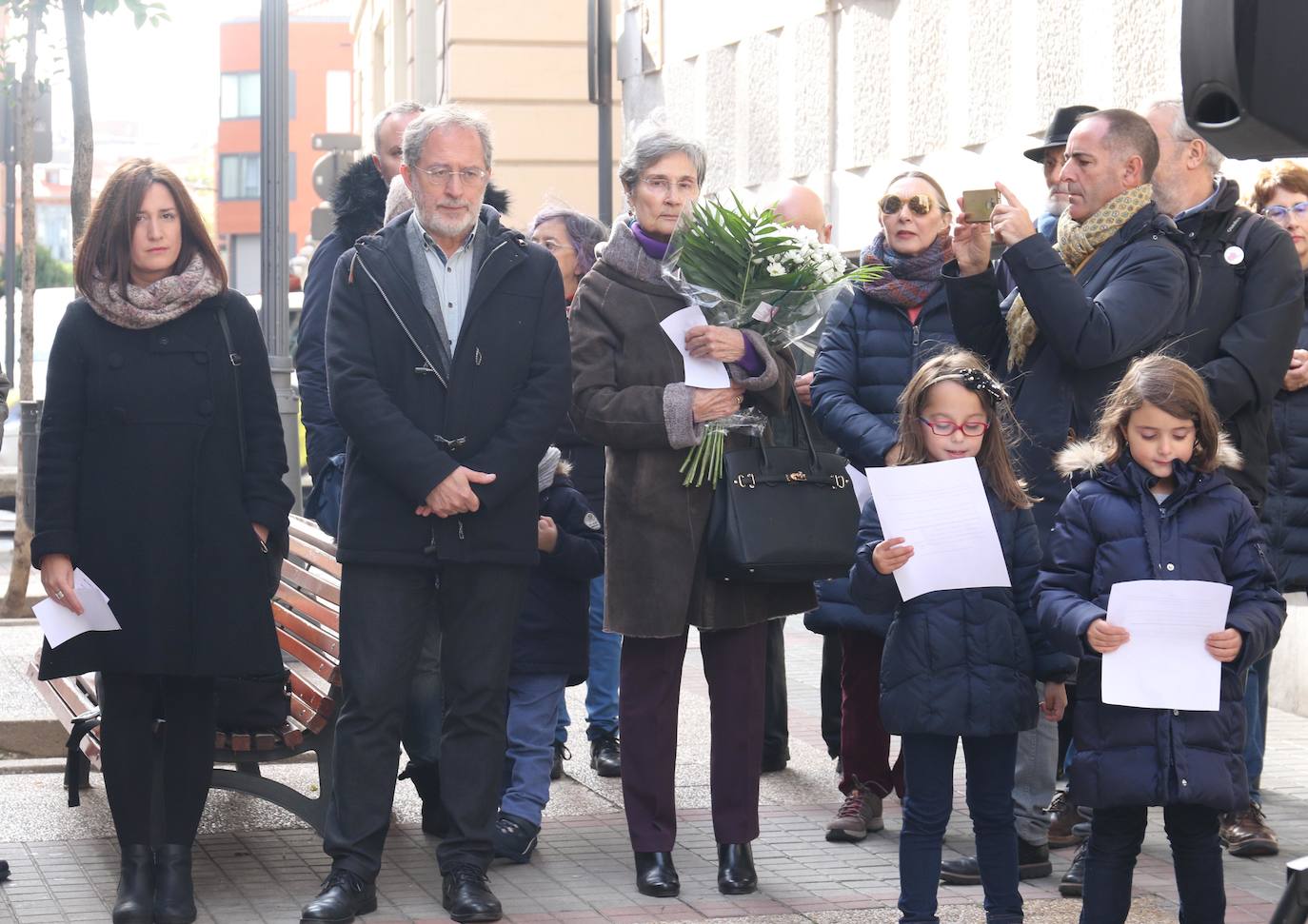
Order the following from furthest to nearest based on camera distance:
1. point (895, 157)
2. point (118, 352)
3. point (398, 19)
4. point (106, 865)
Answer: point (398, 19), point (895, 157), point (106, 865), point (118, 352)

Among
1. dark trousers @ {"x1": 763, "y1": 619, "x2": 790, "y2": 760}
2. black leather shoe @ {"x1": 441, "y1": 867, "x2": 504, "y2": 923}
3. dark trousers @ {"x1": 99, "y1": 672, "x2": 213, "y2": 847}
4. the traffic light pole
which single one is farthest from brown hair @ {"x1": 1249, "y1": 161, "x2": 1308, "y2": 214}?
the traffic light pole

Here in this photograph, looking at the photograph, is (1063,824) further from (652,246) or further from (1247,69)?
(1247,69)

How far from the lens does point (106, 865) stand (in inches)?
230

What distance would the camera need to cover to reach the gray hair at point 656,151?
581cm

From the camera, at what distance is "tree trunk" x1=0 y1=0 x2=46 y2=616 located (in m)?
11.8

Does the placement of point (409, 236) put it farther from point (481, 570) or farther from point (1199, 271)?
point (1199, 271)

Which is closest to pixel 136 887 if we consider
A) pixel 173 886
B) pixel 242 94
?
pixel 173 886

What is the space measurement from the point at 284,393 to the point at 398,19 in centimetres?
1651

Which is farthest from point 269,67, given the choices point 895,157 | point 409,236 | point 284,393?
point 409,236

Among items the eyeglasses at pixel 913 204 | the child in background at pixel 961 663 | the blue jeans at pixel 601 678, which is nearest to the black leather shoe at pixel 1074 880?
the child in background at pixel 961 663

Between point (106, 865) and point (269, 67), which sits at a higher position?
point (269, 67)

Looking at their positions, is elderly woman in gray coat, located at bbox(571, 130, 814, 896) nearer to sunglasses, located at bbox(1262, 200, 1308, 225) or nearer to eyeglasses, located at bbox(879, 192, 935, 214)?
eyeglasses, located at bbox(879, 192, 935, 214)

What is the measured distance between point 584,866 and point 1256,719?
2.39 metres

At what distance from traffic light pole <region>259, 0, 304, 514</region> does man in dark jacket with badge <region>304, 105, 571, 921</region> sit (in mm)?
5150
